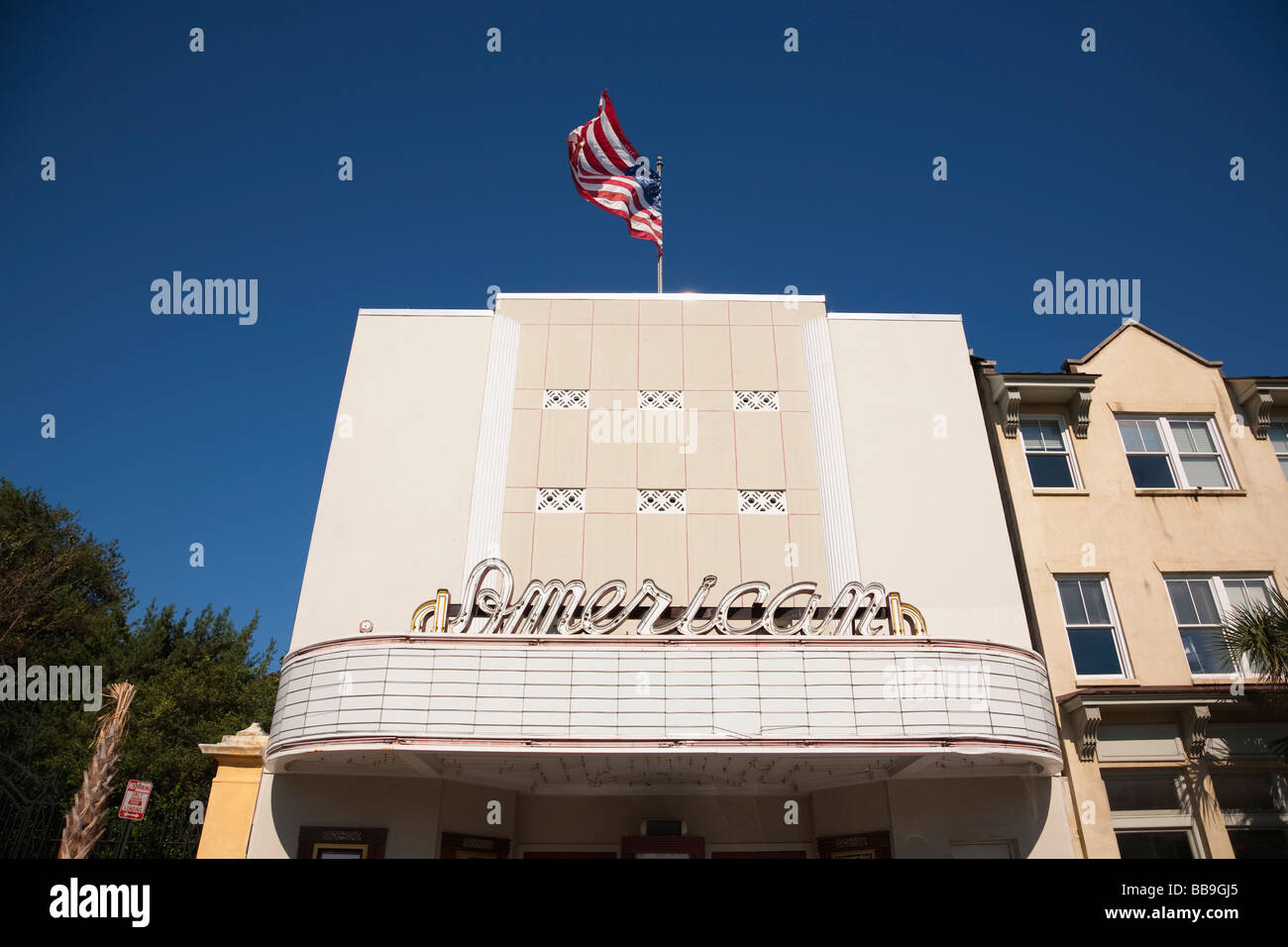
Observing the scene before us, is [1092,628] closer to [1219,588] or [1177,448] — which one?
[1219,588]

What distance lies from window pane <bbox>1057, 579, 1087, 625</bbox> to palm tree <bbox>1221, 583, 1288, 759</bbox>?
2.39 meters

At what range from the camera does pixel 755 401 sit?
17.6 meters

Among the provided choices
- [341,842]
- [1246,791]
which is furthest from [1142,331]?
[341,842]

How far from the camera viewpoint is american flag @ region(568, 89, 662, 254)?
20.0 m

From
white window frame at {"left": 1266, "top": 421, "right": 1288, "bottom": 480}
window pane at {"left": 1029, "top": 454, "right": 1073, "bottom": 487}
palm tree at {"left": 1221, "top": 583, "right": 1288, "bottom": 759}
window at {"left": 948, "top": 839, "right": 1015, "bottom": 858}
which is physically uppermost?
white window frame at {"left": 1266, "top": 421, "right": 1288, "bottom": 480}

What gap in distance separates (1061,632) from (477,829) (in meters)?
11.9


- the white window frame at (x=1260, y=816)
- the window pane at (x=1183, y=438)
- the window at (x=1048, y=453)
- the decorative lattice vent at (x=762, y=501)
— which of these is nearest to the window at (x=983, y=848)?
the white window frame at (x=1260, y=816)

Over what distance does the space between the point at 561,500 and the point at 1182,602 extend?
43.2ft

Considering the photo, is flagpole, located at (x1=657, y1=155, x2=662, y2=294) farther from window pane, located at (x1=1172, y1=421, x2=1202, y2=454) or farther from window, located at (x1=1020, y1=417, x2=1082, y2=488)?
window pane, located at (x1=1172, y1=421, x2=1202, y2=454)

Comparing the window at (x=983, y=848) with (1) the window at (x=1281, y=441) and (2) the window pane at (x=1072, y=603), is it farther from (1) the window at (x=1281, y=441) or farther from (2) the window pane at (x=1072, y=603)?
(1) the window at (x=1281, y=441)

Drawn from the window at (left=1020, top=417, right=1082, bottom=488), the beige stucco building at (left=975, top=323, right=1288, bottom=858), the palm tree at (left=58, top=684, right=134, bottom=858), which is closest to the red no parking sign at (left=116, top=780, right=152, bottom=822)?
the palm tree at (left=58, top=684, right=134, bottom=858)

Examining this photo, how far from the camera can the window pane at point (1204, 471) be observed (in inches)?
692

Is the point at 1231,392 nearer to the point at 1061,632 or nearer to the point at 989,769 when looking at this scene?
the point at 1061,632
